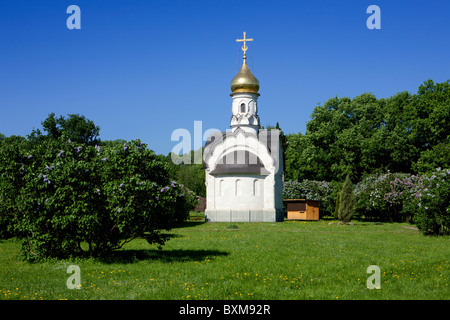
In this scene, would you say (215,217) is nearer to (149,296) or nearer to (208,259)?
(208,259)

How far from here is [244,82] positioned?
38125mm

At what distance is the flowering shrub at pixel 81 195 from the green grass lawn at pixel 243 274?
85cm

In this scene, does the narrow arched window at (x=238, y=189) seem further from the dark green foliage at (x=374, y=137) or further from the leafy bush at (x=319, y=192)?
the dark green foliage at (x=374, y=137)

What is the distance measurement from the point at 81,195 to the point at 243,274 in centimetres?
499

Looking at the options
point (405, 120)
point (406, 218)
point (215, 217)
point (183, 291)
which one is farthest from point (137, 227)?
point (405, 120)

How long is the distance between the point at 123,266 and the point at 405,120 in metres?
36.4

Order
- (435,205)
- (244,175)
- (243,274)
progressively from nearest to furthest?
(243,274), (435,205), (244,175)

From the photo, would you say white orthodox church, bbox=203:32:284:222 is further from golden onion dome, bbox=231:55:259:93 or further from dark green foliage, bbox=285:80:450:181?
dark green foliage, bbox=285:80:450:181

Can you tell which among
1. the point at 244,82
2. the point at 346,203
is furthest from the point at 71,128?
the point at 346,203

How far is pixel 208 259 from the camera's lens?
1321 cm

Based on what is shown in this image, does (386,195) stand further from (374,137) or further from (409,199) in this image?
(374,137)

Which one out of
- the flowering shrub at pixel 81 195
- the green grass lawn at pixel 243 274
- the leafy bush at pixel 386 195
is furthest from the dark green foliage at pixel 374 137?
the flowering shrub at pixel 81 195

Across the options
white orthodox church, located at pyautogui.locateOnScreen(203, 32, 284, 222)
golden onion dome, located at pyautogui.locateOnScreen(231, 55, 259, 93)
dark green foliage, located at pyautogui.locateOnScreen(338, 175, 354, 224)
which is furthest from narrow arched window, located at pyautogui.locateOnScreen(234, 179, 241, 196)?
golden onion dome, located at pyautogui.locateOnScreen(231, 55, 259, 93)

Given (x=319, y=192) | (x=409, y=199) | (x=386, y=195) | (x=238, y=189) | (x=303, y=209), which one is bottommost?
(x=303, y=209)
